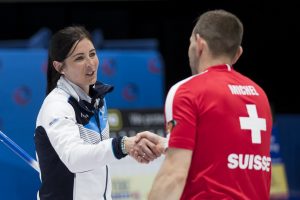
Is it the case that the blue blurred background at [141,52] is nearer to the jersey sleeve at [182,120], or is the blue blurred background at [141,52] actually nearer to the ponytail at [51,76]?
the ponytail at [51,76]

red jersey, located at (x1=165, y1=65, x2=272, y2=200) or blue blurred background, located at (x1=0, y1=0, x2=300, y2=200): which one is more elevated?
red jersey, located at (x1=165, y1=65, x2=272, y2=200)

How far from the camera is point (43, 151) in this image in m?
3.25

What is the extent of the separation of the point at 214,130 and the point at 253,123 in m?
0.18

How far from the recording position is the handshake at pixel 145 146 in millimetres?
3111

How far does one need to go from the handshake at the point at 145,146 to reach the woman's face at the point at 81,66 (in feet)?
1.49

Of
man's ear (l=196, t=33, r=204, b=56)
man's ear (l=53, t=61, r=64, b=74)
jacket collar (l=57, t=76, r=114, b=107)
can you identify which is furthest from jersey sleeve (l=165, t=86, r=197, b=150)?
man's ear (l=53, t=61, r=64, b=74)

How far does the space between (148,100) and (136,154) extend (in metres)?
6.59

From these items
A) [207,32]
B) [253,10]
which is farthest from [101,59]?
[207,32]

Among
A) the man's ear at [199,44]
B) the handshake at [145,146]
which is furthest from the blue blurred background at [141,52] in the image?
the man's ear at [199,44]

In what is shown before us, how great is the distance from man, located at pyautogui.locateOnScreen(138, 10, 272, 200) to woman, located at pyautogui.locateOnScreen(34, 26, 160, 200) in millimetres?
518

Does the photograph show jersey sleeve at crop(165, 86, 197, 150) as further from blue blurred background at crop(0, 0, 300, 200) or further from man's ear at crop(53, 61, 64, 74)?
blue blurred background at crop(0, 0, 300, 200)

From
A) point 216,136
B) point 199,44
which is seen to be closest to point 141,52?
point 199,44

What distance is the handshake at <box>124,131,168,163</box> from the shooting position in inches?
122

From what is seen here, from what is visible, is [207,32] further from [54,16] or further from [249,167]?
[54,16]
